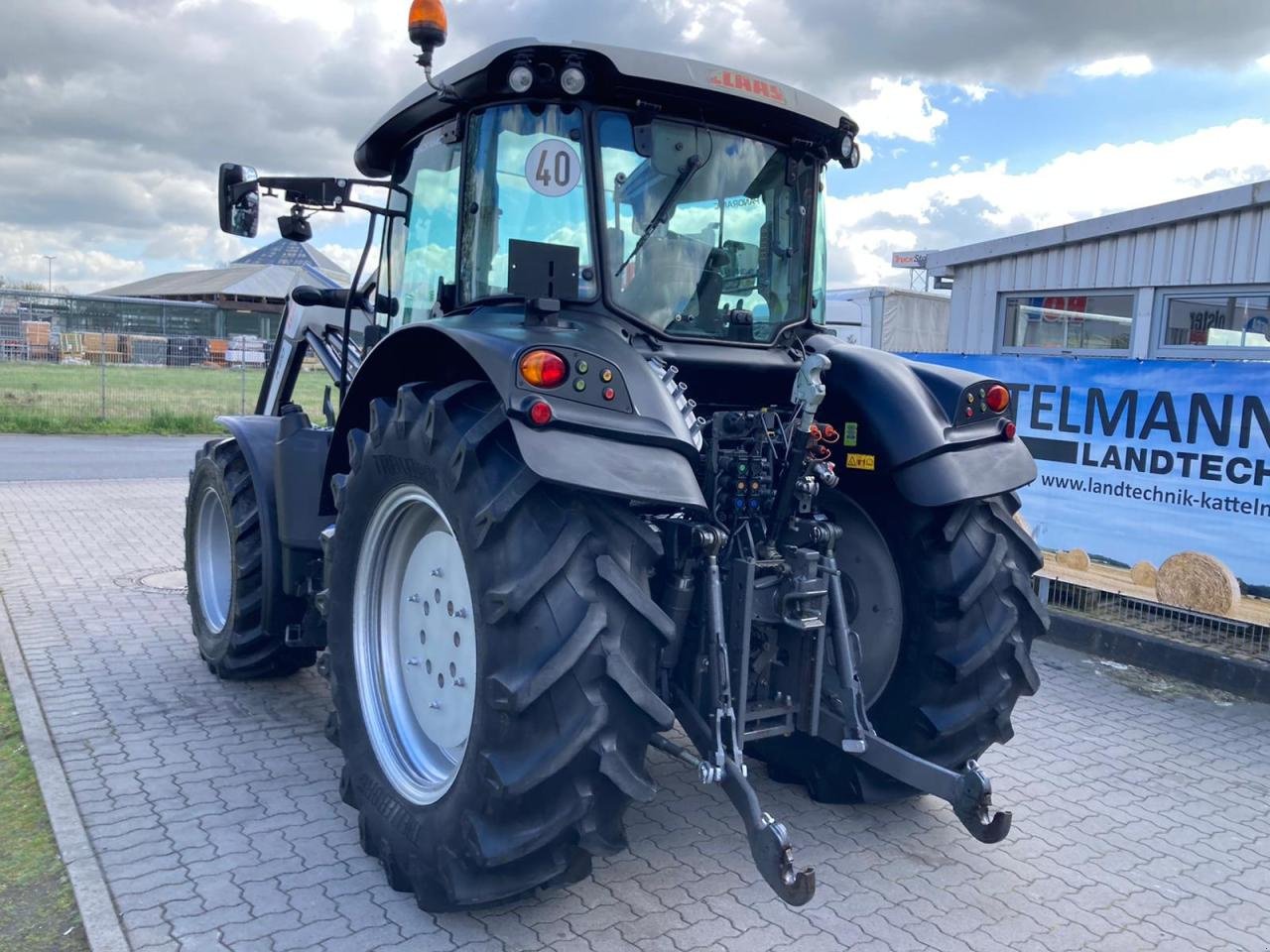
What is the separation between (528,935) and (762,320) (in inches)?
88.8

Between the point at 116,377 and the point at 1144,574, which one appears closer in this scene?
the point at 1144,574

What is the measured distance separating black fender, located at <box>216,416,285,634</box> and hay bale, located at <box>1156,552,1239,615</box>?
5.48m

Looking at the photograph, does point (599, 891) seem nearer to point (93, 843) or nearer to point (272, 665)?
point (93, 843)

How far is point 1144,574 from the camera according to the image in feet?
22.8

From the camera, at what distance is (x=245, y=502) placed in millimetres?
5145

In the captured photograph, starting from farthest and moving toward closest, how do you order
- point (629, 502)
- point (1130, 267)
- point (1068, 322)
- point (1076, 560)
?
1. point (1068, 322)
2. point (1130, 267)
3. point (1076, 560)
4. point (629, 502)

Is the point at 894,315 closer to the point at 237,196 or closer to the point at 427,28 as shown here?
the point at 237,196

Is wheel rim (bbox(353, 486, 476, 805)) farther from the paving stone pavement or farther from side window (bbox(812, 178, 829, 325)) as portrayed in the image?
side window (bbox(812, 178, 829, 325))

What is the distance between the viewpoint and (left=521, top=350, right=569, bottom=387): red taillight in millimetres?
2861

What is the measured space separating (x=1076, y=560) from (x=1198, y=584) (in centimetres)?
91

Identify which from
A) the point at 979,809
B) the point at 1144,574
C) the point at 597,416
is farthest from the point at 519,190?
the point at 1144,574

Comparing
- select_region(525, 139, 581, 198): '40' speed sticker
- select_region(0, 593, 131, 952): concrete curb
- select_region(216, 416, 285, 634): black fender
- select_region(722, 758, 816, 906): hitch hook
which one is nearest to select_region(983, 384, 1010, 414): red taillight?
select_region(525, 139, 581, 198): '40' speed sticker

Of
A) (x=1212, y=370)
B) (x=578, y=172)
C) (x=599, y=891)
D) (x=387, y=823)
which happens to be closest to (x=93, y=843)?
(x=387, y=823)

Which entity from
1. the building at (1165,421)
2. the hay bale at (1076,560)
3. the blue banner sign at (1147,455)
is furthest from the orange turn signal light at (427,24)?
the hay bale at (1076,560)
